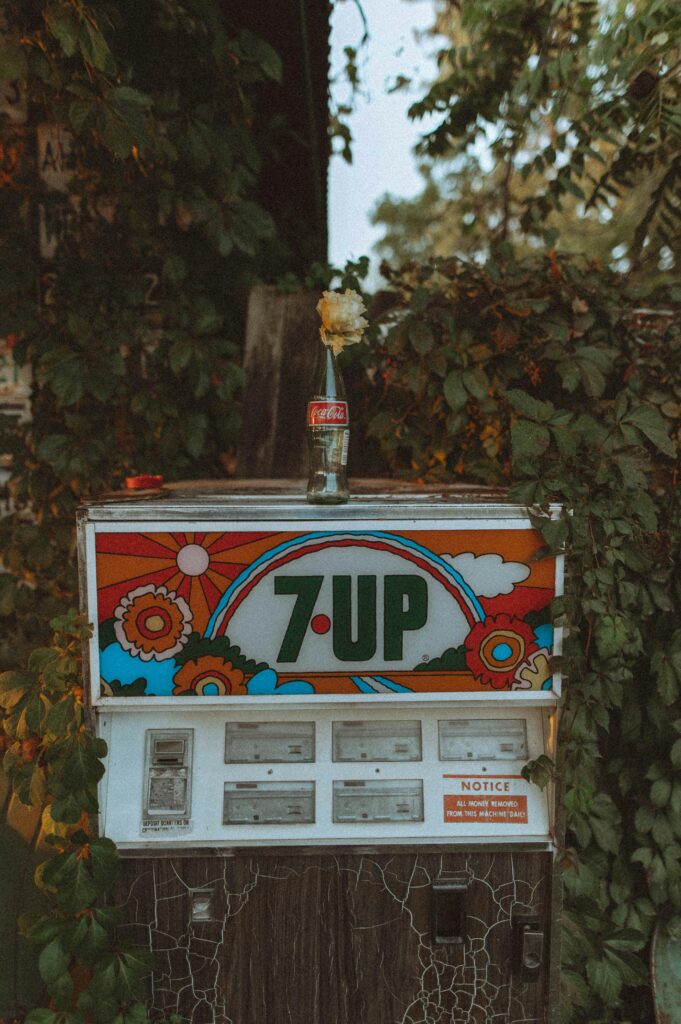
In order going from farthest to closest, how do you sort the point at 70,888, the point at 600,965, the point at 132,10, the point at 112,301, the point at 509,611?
the point at 112,301 → the point at 132,10 → the point at 600,965 → the point at 509,611 → the point at 70,888

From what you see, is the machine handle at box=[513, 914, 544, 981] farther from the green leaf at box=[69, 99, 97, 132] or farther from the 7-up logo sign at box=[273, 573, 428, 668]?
the green leaf at box=[69, 99, 97, 132]

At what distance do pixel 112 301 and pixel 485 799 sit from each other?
7.98 feet

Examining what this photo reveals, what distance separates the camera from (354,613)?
167 cm

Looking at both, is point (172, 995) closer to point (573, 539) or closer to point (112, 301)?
point (573, 539)

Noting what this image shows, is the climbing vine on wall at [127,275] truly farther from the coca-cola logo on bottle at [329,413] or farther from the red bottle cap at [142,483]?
the coca-cola logo on bottle at [329,413]

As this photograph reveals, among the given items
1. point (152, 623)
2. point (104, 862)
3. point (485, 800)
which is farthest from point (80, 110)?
point (485, 800)

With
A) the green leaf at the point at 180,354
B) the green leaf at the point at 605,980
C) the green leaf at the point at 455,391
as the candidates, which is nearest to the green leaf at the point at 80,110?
the green leaf at the point at 180,354

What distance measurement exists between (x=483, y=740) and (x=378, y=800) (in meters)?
0.31

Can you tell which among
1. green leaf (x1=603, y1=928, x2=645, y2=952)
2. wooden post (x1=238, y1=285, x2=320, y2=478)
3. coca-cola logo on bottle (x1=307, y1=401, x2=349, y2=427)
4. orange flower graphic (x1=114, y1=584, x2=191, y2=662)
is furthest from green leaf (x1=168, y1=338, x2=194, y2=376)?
green leaf (x1=603, y1=928, x2=645, y2=952)

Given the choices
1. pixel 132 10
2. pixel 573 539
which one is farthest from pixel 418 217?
pixel 573 539

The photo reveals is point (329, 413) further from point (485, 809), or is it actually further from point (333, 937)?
point (333, 937)

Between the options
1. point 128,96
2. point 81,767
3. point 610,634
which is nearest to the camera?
point 81,767

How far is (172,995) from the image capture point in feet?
5.71

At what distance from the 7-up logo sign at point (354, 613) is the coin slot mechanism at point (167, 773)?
0.35m
